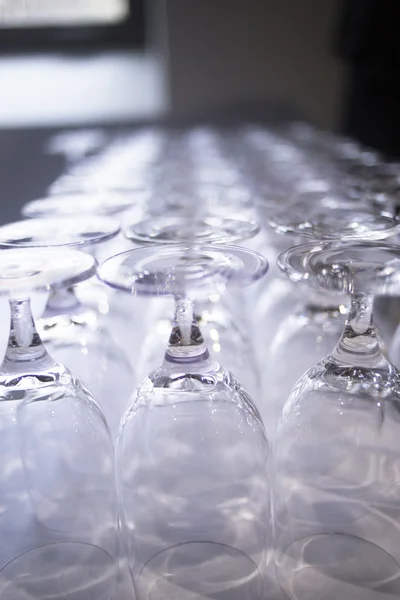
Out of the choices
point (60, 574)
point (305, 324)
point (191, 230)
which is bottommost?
point (60, 574)

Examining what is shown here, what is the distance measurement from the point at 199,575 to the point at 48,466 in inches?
7.7

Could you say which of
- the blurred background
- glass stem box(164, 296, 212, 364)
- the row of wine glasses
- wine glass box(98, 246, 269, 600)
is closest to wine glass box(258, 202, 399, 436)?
the row of wine glasses

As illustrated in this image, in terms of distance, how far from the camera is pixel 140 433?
57 centimetres

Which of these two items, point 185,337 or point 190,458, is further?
point 190,458

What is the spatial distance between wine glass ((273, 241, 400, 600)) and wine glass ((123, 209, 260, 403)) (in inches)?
5.0

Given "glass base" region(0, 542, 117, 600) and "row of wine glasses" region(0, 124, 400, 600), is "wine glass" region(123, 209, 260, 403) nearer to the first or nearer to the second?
"row of wine glasses" region(0, 124, 400, 600)

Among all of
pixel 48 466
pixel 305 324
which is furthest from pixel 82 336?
pixel 305 324

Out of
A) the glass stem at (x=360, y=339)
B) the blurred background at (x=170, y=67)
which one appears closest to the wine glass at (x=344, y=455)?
the glass stem at (x=360, y=339)

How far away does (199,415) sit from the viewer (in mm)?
568

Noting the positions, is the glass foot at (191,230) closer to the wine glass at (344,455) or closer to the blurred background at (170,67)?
the wine glass at (344,455)

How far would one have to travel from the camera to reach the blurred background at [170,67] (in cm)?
263

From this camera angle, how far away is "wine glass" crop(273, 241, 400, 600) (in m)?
0.51

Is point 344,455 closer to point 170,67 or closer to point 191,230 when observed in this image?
point 191,230

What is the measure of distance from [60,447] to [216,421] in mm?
161
